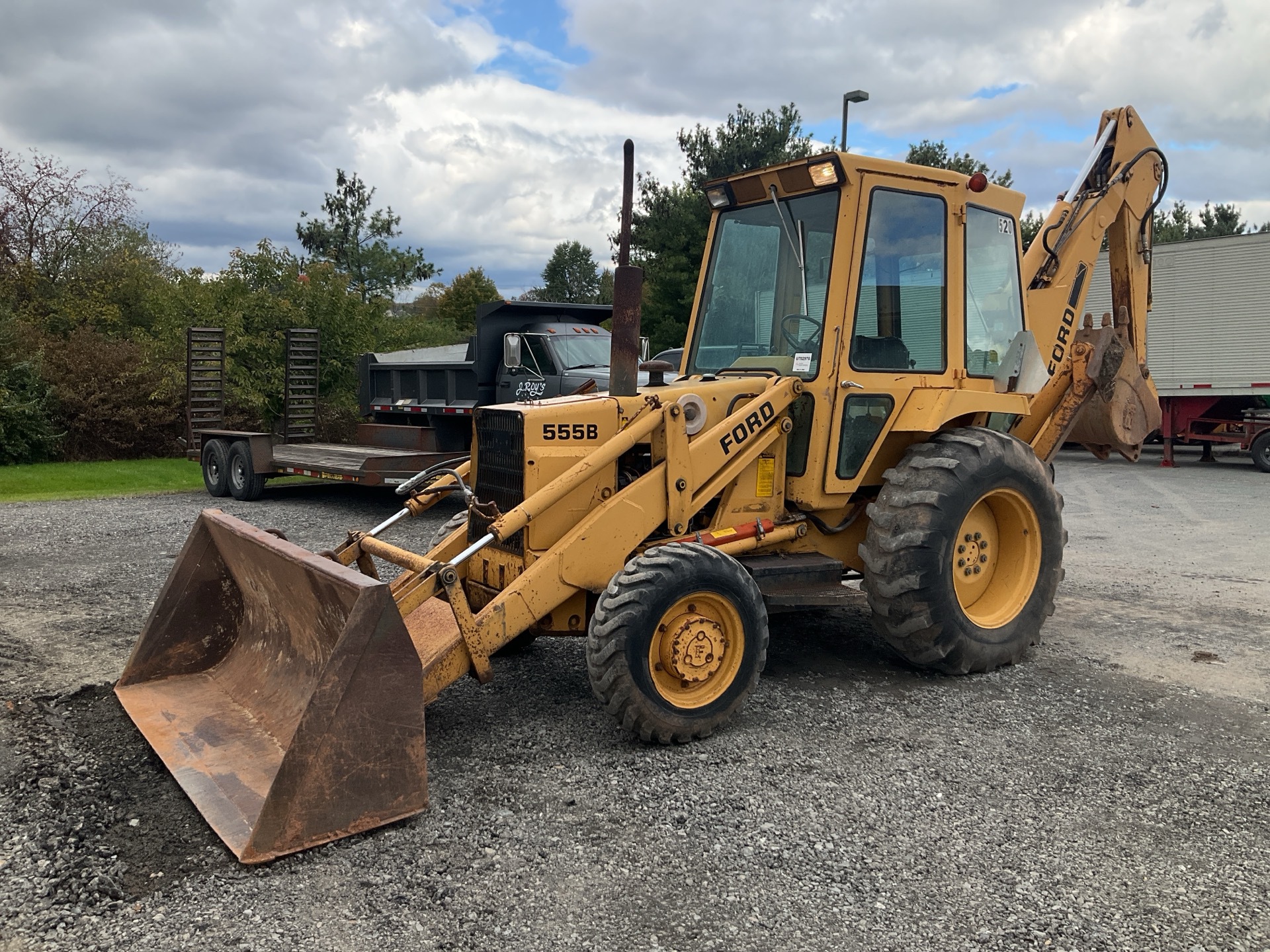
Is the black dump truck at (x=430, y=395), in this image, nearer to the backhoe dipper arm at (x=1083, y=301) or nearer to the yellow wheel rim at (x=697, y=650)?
the backhoe dipper arm at (x=1083, y=301)

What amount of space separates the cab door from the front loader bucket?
2.76m

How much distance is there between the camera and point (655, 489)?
16.1 feet

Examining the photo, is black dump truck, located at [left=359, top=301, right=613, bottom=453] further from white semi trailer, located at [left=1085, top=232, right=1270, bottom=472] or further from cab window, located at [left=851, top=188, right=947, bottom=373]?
white semi trailer, located at [left=1085, top=232, right=1270, bottom=472]

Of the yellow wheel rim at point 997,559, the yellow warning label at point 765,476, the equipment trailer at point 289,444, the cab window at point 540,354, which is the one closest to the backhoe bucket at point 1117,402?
the yellow wheel rim at point 997,559

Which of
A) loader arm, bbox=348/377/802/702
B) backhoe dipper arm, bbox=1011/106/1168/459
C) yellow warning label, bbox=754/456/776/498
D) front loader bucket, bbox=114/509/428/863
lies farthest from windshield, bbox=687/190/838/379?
front loader bucket, bbox=114/509/428/863

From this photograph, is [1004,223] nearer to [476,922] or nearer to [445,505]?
[476,922]

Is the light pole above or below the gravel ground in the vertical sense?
above

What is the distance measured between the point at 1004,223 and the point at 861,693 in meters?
3.05

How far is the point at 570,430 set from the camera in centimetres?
501

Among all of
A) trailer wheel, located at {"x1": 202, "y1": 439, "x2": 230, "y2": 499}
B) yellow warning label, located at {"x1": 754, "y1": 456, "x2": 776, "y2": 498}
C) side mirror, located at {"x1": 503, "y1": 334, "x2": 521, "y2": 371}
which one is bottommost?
trailer wheel, located at {"x1": 202, "y1": 439, "x2": 230, "y2": 499}

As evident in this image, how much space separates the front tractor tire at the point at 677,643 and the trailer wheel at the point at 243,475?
10.5 meters

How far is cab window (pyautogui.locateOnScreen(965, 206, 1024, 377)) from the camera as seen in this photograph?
5.88 metres

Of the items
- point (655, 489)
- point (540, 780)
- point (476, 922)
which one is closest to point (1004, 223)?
point (655, 489)

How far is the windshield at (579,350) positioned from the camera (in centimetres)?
1229
